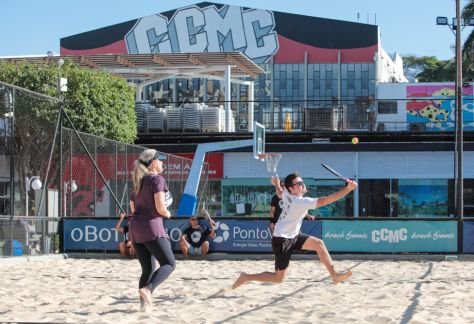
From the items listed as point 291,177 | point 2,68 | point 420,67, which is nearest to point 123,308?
point 291,177

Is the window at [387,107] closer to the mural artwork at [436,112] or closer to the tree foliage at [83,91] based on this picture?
the mural artwork at [436,112]

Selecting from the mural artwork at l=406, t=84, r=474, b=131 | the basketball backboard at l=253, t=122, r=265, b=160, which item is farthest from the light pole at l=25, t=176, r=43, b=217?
the mural artwork at l=406, t=84, r=474, b=131

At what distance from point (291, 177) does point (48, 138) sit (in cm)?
1134

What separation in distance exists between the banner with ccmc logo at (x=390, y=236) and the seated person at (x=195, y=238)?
2.62 m

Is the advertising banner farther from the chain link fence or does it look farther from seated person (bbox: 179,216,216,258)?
the chain link fence

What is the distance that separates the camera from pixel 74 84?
84.0 feet

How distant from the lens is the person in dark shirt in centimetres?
802

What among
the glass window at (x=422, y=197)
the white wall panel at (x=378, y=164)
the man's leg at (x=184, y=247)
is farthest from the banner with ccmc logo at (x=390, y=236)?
the glass window at (x=422, y=197)

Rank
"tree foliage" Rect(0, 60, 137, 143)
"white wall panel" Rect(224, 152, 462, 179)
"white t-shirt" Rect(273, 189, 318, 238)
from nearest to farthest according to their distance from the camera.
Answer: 1. "white t-shirt" Rect(273, 189, 318, 238)
2. "tree foliage" Rect(0, 60, 137, 143)
3. "white wall panel" Rect(224, 152, 462, 179)

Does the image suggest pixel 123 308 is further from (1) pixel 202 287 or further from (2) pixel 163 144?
(2) pixel 163 144

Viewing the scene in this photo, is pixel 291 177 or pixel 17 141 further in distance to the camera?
pixel 17 141

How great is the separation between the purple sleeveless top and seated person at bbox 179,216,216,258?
9.73 metres

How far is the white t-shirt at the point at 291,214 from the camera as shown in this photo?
8.71 meters

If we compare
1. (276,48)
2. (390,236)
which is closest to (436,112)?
(276,48)
